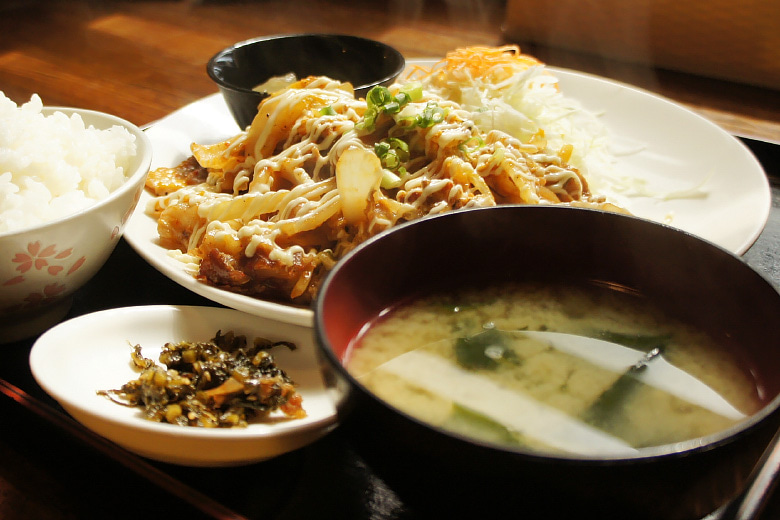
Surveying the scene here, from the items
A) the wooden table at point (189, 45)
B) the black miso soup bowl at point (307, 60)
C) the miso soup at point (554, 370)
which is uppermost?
the miso soup at point (554, 370)

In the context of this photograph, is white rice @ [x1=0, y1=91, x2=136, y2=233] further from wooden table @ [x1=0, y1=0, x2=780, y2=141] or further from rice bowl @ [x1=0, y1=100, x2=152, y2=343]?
wooden table @ [x1=0, y1=0, x2=780, y2=141]

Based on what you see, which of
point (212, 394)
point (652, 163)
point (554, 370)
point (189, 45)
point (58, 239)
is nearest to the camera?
point (554, 370)

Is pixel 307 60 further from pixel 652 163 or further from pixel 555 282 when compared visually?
pixel 555 282

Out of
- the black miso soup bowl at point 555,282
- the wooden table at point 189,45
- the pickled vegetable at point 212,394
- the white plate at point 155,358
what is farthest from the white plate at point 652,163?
the wooden table at point 189,45

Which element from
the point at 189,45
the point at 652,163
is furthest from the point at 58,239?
the point at 189,45

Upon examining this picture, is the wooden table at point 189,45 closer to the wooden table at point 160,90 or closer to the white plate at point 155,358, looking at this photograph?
the wooden table at point 160,90

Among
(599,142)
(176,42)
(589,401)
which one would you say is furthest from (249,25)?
(589,401)

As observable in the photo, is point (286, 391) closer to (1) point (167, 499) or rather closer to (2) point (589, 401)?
(1) point (167, 499)
